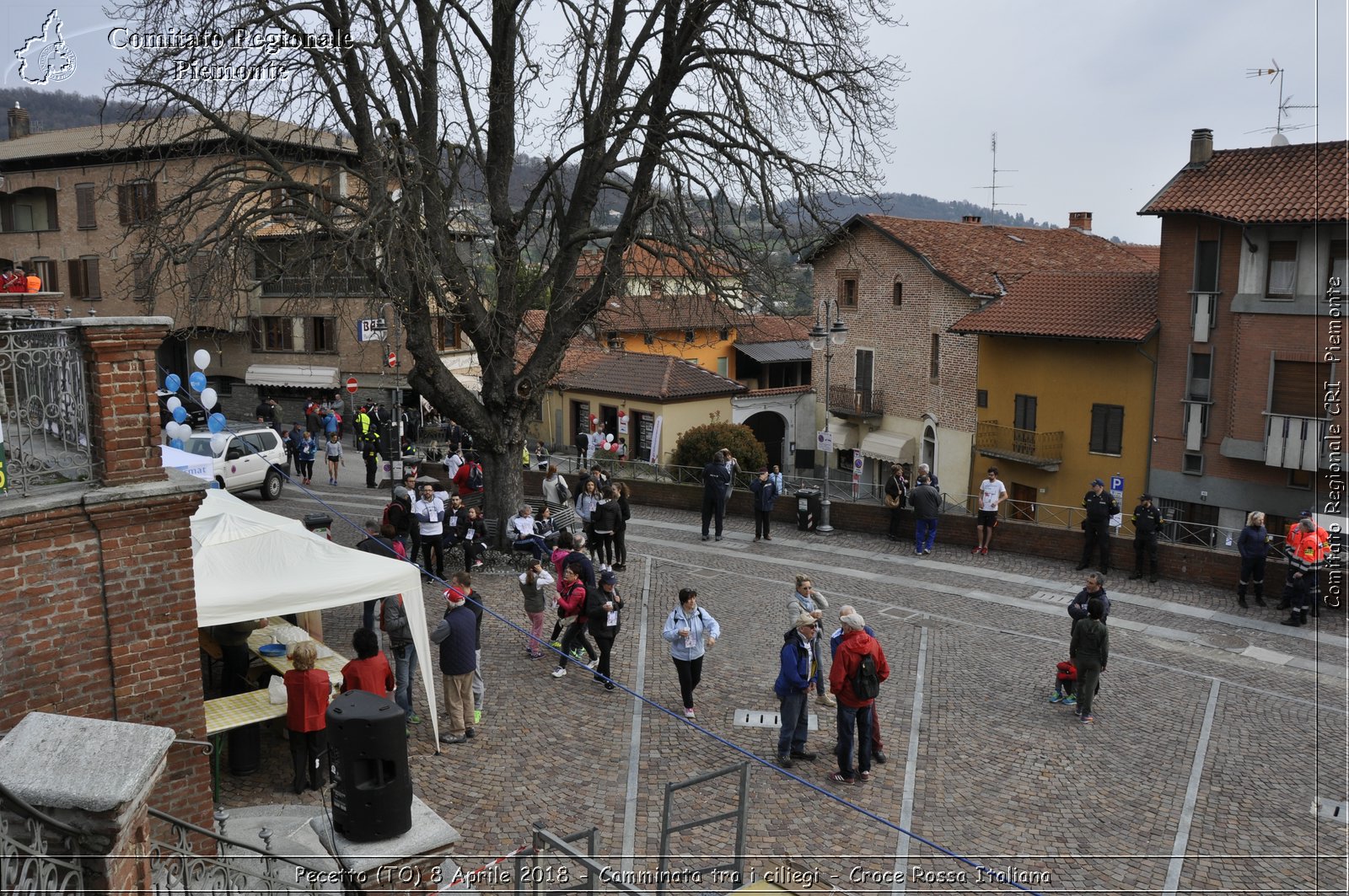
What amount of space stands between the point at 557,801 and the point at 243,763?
3.02 meters

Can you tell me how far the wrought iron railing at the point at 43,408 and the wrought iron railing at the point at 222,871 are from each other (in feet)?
8.10

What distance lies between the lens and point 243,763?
9.85 m

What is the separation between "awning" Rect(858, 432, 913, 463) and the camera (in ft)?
129

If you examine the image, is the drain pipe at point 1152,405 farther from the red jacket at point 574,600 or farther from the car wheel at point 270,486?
the car wheel at point 270,486

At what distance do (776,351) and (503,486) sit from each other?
122ft

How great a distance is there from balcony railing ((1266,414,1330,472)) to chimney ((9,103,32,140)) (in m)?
56.8

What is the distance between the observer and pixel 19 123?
53.8 m

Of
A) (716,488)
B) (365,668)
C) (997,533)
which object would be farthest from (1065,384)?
(365,668)

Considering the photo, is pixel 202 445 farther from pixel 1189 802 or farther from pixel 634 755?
pixel 1189 802

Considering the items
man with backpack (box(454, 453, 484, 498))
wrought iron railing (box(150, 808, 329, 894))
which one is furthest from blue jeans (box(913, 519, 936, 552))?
wrought iron railing (box(150, 808, 329, 894))

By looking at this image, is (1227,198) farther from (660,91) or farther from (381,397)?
(381,397)

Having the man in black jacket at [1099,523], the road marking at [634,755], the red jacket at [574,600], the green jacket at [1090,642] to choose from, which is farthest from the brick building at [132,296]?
the green jacket at [1090,642]

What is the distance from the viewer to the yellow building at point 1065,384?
29.5m

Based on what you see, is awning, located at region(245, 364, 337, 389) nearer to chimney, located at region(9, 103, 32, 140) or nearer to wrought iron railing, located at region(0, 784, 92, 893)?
chimney, located at region(9, 103, 32, 140)
